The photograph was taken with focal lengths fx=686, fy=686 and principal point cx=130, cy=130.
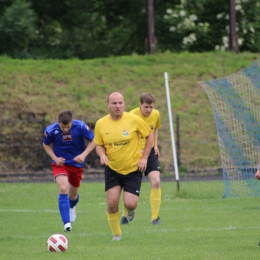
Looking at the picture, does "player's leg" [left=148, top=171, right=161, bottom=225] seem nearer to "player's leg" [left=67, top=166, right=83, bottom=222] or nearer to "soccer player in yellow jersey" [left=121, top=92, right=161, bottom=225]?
"soccer player in yellow jersey" [left=121, top=92, right=161, bottom=225]

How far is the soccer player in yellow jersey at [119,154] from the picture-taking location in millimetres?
8531

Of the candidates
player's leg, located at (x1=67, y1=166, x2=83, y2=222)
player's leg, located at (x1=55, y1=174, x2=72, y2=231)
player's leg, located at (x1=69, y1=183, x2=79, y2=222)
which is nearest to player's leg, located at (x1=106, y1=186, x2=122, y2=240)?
player's leg, located at (x1=55, y1=174, x2=72, y2=231)

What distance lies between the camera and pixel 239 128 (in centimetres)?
1631

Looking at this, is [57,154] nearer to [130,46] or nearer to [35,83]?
[35,83]

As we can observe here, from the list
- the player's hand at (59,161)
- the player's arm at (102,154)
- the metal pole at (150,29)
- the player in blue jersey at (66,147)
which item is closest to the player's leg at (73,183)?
the player in blue jersey at (66,147)

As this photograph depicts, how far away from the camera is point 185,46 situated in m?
31.7

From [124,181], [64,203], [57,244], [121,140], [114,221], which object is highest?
[121,140]

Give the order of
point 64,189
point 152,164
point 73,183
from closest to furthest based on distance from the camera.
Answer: point 64,189 → point 73,183 → point 152,164

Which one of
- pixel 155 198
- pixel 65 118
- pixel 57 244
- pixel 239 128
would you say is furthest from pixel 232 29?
pixel 57 244

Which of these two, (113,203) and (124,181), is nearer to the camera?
(113,203)

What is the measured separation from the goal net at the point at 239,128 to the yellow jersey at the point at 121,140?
647 centimetres

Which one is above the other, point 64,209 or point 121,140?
point 121,140

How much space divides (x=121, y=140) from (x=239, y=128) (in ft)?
26.8

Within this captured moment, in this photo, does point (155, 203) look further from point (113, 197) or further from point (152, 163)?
point (113, 197)
